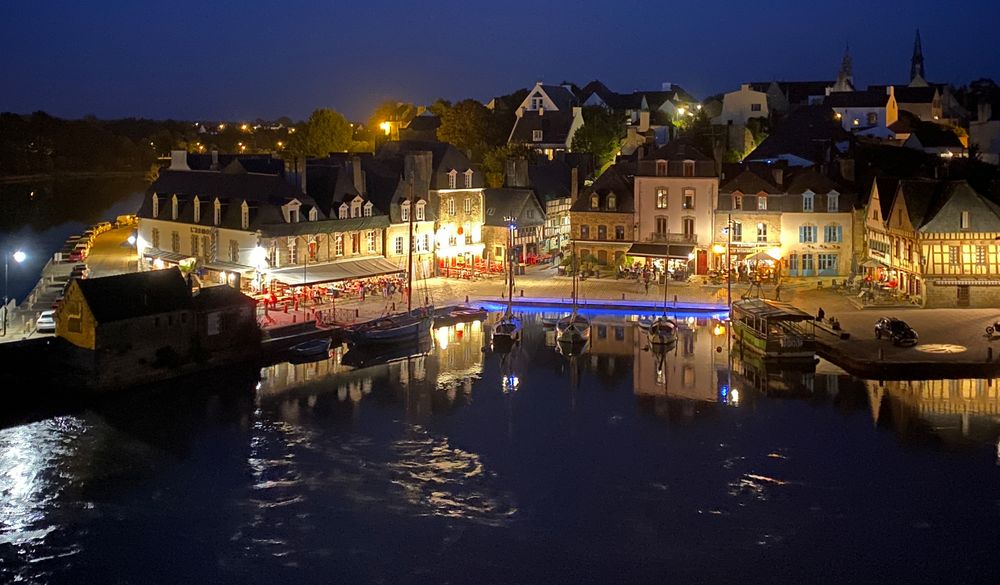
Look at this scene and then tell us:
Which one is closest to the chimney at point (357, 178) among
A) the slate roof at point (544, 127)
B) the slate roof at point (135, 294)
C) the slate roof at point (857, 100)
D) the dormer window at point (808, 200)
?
the slate roof at point (135, 294)

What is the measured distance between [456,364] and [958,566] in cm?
1918

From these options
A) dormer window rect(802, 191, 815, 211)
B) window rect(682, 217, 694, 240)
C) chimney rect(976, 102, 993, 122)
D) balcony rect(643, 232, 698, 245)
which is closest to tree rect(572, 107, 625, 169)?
balcony rect(643, 232, 698, 245)

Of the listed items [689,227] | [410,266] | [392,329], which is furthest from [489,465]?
[689,227]

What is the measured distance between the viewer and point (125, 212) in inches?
3898

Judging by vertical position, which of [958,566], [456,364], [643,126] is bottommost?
[958,566]

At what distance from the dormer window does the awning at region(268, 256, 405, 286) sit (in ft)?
56.1

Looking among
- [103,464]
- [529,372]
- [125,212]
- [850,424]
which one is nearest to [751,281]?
[529,372]

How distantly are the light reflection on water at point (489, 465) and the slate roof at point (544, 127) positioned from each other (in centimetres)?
3755

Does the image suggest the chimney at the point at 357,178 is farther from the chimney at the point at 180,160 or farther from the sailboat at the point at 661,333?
the sailboat at the point at 661,333

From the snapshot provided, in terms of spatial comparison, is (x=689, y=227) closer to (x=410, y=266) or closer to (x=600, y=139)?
(x=410, y=266)

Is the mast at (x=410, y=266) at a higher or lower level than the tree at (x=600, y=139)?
lower

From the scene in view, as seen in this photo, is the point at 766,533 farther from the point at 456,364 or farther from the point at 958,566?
the point at 456,364

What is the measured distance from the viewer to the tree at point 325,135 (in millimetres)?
77250

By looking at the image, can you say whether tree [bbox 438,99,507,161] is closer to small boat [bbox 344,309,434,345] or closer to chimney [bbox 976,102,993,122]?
chimney [bbox 976,102,993,122]
